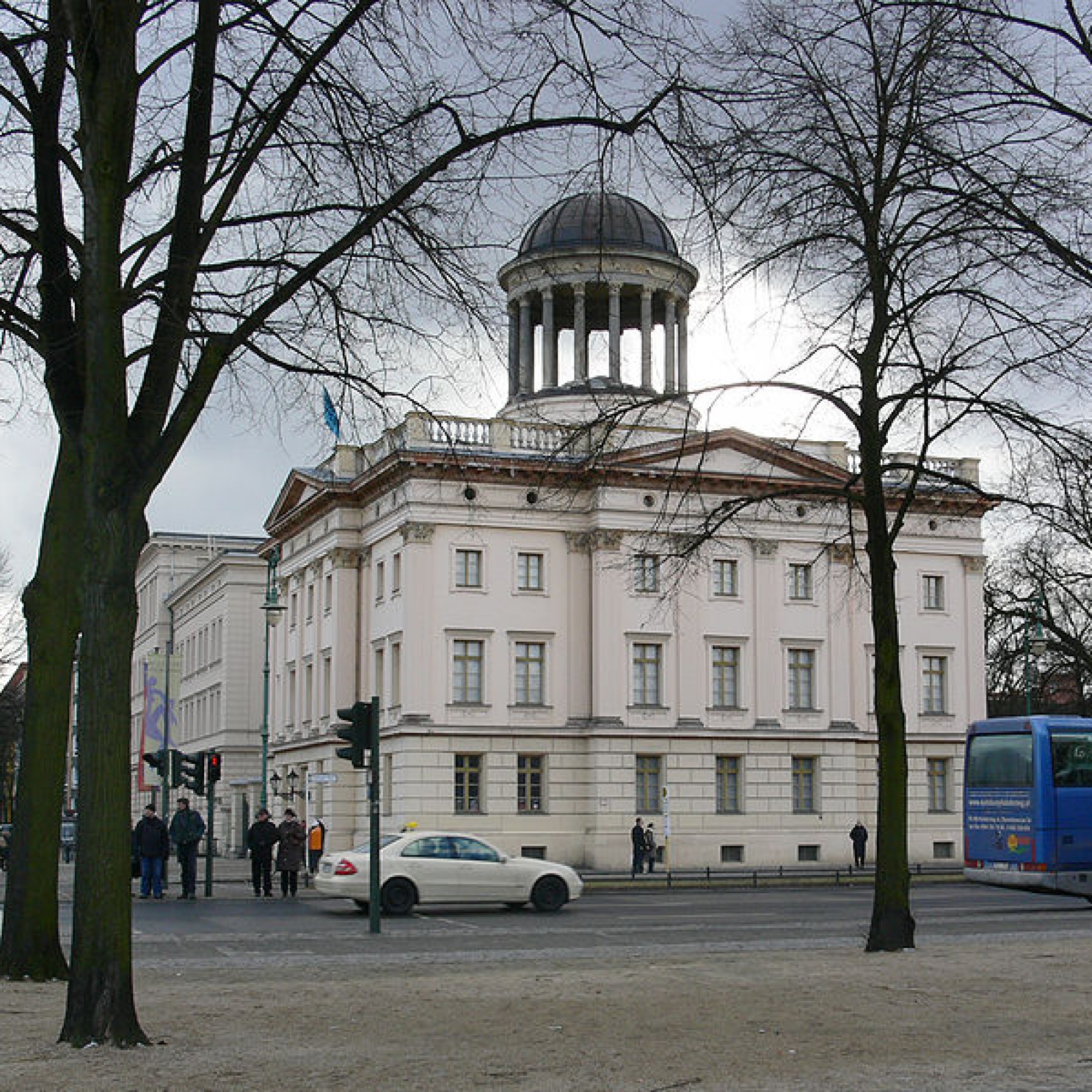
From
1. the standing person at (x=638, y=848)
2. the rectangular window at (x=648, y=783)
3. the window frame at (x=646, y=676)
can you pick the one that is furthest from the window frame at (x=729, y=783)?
the standing person at (x=638, y=848)

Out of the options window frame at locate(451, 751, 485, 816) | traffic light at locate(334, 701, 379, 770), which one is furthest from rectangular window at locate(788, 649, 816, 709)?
traffic light at locate(334, 701, 379, 770)

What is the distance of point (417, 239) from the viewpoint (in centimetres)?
1389

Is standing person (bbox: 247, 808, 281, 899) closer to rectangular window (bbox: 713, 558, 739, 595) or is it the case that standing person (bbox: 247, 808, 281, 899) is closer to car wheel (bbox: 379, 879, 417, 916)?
car wheel (bbox: 379, 879, 417, 916)

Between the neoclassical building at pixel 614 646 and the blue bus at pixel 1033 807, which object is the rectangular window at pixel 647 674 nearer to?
the neoclassical building at pixel 614 646

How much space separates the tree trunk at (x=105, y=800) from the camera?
37.1 feet

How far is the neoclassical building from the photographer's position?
57.1m

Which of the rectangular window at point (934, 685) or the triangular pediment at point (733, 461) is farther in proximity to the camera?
the rectangular window at point (934, 685)

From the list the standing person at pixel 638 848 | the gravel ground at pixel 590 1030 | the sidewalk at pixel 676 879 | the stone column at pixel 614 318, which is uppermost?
the stone column at pixel 614 318

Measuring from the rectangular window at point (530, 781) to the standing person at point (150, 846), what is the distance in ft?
75.0

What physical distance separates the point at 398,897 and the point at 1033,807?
12.8 metres

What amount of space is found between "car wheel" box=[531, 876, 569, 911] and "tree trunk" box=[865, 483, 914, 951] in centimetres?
1213

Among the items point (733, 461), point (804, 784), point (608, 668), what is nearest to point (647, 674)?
point (608, 668)

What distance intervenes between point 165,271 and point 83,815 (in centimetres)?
Result: 412

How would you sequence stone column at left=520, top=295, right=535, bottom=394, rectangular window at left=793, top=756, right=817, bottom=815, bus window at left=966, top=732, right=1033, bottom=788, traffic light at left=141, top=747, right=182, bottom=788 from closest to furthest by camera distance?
bus window at left=966, top=732, right=1033, bottom=788
traffic light at left=141, top=747, right=182, bottom=788
rectangular window at left=793, top=756, right=817, bottom=815
stone column at left=520, top=295, right=535, bottom=394
